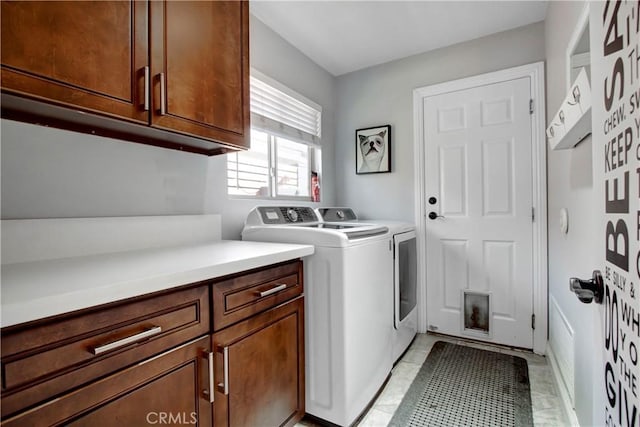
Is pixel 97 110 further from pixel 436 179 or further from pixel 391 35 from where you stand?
pixel 436 179

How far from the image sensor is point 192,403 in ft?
3.10

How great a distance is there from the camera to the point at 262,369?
1213 mm

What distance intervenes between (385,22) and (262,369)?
7.60ft

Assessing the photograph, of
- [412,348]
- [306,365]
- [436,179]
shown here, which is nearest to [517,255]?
[436,179]

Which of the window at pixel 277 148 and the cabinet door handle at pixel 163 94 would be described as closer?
the cabinet door handle at pixel 163 94

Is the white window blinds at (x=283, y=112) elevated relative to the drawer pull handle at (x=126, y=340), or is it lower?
elevated

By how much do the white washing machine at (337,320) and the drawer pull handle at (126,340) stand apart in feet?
2.54

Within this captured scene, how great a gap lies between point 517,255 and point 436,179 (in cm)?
83

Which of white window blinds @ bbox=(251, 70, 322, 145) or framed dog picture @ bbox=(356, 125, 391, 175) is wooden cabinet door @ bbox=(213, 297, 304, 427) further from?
framed dog picture @ bbox=(356, 125, 391, 175)

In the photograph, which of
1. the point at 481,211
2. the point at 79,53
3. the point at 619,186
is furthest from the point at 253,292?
the point at 481,211

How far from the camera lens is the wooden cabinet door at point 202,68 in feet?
3.77

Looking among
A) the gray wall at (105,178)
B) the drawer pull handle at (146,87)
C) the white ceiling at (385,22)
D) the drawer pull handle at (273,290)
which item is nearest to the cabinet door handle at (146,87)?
the drawer pull handle at (146,87)

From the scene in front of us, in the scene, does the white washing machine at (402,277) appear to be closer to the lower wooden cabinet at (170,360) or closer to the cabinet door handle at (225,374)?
the lower wooden cabinet at (170,360)

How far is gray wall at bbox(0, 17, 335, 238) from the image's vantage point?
1.08 metres
